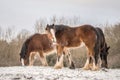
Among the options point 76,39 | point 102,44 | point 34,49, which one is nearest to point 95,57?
point 76,39

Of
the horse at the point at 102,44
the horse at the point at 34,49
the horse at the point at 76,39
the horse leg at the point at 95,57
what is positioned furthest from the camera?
the horse at the point at 34,49

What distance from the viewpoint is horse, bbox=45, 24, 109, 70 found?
16859mm

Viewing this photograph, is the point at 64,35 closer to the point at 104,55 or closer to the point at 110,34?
the point at 104,55

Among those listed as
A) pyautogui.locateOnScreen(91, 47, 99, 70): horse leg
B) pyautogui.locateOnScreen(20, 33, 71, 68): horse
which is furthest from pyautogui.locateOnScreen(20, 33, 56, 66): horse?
pyautogui.locateOnScreen(91, 47, 99, 70): horse leg

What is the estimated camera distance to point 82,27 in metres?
17.3

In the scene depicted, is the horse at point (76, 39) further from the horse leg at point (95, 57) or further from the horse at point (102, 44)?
the horse at point (102, 44)

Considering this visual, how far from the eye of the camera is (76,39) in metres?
17.2

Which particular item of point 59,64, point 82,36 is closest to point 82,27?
point 82,36

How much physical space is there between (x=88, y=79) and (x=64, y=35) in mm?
4964

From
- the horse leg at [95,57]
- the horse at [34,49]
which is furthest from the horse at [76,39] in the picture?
the horse at [34,49]

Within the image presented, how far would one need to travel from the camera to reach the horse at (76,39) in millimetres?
16859

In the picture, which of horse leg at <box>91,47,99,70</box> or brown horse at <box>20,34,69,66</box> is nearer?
horse leg at <box>91,47,99,70</box>

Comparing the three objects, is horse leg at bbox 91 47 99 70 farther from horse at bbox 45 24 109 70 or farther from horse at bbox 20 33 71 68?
horse at bbox 20 33 71 68

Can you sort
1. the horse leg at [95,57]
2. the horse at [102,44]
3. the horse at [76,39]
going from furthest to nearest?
the horse at [102,44]
the horse at [76,39]
the horse leg at [95,57]
